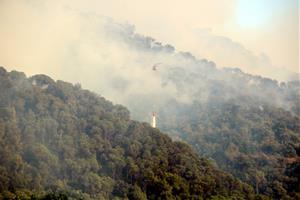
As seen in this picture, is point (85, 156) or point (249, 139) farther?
point (249, 139)

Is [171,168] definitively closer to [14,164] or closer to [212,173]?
[212,173]

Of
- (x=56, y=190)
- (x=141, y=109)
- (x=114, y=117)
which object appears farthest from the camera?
(x=141, y=109)

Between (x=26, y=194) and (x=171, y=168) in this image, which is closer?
(x=26, y=194)

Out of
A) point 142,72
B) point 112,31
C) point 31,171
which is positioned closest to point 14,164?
point 31,171

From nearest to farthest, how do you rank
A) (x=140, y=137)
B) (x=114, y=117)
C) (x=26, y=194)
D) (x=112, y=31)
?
(x=26, y=194) → (x=140, y=137) → (x=114, y=117) → (x=112, y=31)

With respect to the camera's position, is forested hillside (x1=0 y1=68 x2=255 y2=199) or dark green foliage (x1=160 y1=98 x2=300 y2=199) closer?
forested hillside (x1=0 y1=68 x2=255 y2=199)

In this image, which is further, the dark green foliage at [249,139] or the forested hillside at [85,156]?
the dark green foliage at [249,139]

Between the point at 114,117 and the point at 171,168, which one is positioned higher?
the point at 114,117

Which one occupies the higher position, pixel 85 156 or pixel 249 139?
pixel 249 139
